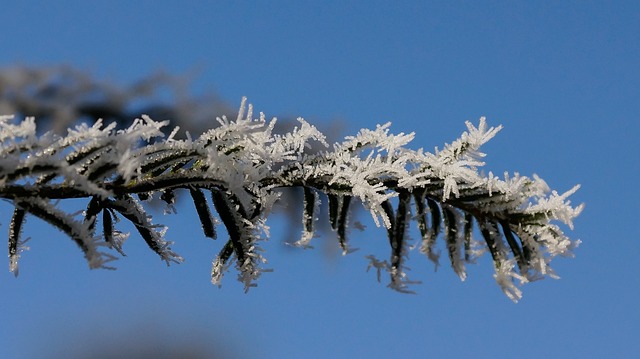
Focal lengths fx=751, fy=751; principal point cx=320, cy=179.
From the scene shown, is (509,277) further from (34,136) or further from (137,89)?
(137,89)

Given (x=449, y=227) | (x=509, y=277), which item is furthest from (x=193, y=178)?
(x=509, y=277)

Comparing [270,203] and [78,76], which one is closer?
[270,203]

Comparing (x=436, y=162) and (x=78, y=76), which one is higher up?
(x=78, y=76)

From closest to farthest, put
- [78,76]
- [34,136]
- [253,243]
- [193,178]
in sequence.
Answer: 1. [34,136]
2. [193,178]
3. [253,243]
4. [78,76]

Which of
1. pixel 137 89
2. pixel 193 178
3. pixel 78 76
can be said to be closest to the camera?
pixel 193 178

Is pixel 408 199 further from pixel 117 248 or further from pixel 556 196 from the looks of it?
pixel 117 248

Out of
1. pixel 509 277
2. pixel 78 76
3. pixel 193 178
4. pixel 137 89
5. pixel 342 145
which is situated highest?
pixel 78 76
